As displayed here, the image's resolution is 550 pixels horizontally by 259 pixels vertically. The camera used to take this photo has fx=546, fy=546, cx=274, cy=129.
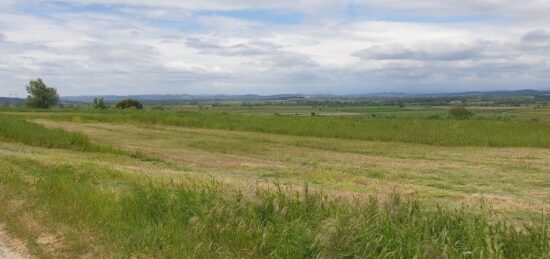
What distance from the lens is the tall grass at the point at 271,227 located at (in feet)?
19.9

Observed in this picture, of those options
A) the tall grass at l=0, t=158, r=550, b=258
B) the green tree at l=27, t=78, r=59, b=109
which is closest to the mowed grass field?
Answer: the tall grass at l=0, t=158, r=550, b=258

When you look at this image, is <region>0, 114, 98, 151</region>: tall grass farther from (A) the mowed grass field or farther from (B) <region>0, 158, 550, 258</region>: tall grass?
(B) <region>0, 158, 550, 258</region>: tall grass

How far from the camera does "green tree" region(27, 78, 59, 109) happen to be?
99750 mm

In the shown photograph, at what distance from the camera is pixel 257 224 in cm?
753

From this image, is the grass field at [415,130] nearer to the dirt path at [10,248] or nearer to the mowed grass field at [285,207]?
the mowed grass field at [285,207]

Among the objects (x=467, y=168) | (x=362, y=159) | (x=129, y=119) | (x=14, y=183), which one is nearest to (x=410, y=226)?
(x=14, y=183)

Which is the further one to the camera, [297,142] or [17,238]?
[297,142]

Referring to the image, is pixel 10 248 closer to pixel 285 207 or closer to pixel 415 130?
pixel 285 207

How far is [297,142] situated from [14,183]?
20.7 meters

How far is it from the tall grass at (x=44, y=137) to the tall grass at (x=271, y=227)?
16348 millimetres

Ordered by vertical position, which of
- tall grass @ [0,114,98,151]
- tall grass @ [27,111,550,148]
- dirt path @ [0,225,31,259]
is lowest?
tall grass @ [27,111,550,148]

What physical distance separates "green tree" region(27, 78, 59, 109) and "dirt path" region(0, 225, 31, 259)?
328 ft

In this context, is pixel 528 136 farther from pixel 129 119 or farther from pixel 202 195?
pixel 129 119

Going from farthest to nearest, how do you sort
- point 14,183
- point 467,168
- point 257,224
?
point 467,168, point 14,183, point 257,224
